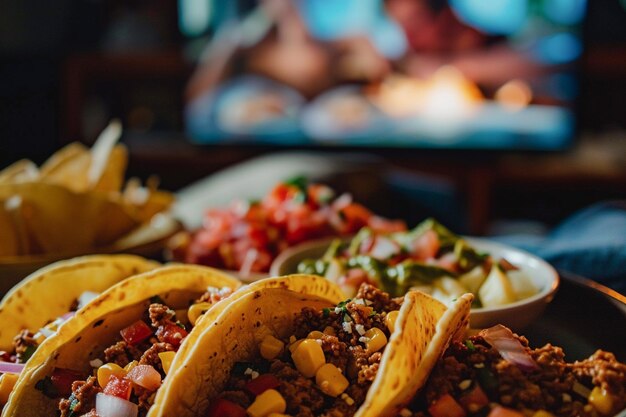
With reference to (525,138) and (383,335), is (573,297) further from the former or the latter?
(525,138)

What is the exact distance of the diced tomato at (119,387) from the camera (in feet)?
3.14

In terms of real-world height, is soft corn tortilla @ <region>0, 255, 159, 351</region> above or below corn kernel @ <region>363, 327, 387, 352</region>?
below

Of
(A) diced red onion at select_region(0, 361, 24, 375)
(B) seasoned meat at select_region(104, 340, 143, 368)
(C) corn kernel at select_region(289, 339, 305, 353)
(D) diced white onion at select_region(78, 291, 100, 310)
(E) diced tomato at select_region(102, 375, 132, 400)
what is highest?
(C) corn kernel at select_region(289, 339, 305, 353)

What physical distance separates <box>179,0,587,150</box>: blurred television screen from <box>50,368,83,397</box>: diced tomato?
4164 millimetres

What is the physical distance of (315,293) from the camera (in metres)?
1.15

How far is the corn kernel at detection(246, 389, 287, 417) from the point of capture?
2.96 ft

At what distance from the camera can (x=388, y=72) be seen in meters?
4.95

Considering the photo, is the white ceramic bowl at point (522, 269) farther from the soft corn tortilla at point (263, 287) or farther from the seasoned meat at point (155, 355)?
the seasoned meat at point (155, 355)

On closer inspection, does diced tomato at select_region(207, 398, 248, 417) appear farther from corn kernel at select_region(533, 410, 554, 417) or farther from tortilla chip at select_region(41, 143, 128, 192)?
tortilla chip at select_region(41, 143, 128, 192)

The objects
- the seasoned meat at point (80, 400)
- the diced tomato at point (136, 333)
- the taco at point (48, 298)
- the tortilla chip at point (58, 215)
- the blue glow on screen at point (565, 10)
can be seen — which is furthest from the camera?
the blue glow on screen at point (565, 10)

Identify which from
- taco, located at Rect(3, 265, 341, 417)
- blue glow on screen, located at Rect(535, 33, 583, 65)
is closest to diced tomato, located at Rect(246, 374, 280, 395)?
taco, located at Rect(3, 265, 341, 417)

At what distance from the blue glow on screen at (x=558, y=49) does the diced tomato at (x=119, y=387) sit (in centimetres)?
440

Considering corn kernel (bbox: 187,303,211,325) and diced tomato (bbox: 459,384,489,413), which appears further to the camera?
corn kernel (bbox: 187,303,211,325)

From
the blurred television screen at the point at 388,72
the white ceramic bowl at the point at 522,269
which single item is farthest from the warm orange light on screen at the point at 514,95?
the white ceramic bowl at the point at 522,269
